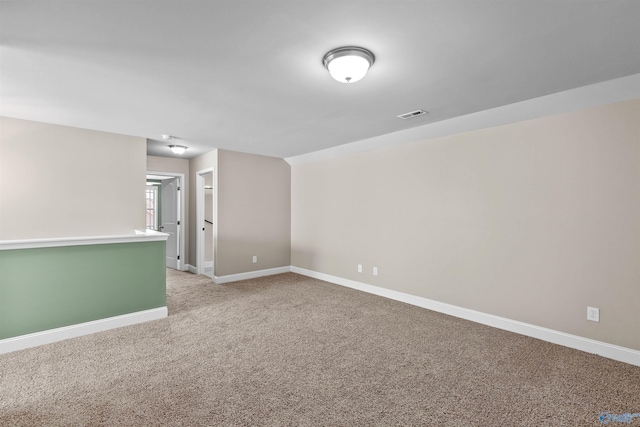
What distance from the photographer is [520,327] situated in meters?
3.23

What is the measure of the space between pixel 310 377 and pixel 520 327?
7.76ft

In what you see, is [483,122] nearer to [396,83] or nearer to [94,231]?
[396,83]

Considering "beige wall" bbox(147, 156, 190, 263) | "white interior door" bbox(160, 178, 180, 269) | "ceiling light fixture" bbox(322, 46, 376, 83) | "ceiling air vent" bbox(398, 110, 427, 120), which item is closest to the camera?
"ceiling light fixture" bbox(322, 46, 376, 83)

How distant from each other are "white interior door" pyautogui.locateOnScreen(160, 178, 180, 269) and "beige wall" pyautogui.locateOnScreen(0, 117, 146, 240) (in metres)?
1.99

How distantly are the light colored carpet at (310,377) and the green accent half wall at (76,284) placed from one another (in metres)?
0.27

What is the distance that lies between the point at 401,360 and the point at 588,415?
1223 mm

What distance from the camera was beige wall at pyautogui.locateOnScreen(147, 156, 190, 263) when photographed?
5.99 m

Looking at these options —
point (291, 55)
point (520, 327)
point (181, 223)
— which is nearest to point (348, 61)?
point (291, 55)

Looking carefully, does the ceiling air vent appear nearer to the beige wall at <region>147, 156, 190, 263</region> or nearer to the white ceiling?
the white ceiling

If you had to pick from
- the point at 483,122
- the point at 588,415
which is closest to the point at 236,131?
the point at 483,122

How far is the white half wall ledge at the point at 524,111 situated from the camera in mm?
2545

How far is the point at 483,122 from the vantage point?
11.3ft

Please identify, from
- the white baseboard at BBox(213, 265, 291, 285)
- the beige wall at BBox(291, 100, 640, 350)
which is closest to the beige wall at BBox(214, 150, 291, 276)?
the white baseboard at BBox(213, 265, 291, 285)

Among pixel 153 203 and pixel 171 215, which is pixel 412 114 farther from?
pixel 153 203
